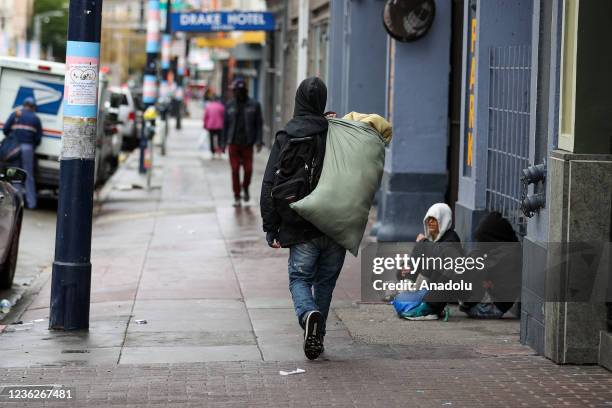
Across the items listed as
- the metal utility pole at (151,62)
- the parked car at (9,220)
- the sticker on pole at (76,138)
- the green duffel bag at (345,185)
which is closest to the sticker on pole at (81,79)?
the sticker on pole at (76,138)

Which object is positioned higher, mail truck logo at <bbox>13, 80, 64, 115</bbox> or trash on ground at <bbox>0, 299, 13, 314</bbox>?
mail truck logo at <bbox>13, 80, 64, 115</bbox>

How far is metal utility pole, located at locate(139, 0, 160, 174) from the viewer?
26922mm

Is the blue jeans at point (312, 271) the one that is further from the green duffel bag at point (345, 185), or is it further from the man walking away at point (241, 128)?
the man walking away at point (241, 128)

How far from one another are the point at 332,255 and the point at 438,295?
1.56 meters

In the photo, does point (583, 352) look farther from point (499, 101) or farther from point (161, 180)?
point (161, 180)

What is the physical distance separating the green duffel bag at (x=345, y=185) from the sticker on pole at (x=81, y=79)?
1.98 meters

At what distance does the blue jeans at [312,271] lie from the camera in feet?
26.7

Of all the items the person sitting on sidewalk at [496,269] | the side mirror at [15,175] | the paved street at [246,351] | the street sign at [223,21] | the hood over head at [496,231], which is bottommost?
the paved street at [246,351]

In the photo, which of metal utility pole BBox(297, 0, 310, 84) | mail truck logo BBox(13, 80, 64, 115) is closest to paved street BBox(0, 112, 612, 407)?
mail truck logo BBox(13, 80, 64, 115)

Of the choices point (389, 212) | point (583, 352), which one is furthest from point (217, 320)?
point (389, 212)

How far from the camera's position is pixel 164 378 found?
7.55 m

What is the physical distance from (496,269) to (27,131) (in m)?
11.6

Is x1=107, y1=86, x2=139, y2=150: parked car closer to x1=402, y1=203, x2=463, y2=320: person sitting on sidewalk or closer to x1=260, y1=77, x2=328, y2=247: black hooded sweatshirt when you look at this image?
x1=402, y1=203, x2=463, y2=320: person sitting on sidewalk

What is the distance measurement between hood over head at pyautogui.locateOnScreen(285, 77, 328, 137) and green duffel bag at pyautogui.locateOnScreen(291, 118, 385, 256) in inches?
4.6
